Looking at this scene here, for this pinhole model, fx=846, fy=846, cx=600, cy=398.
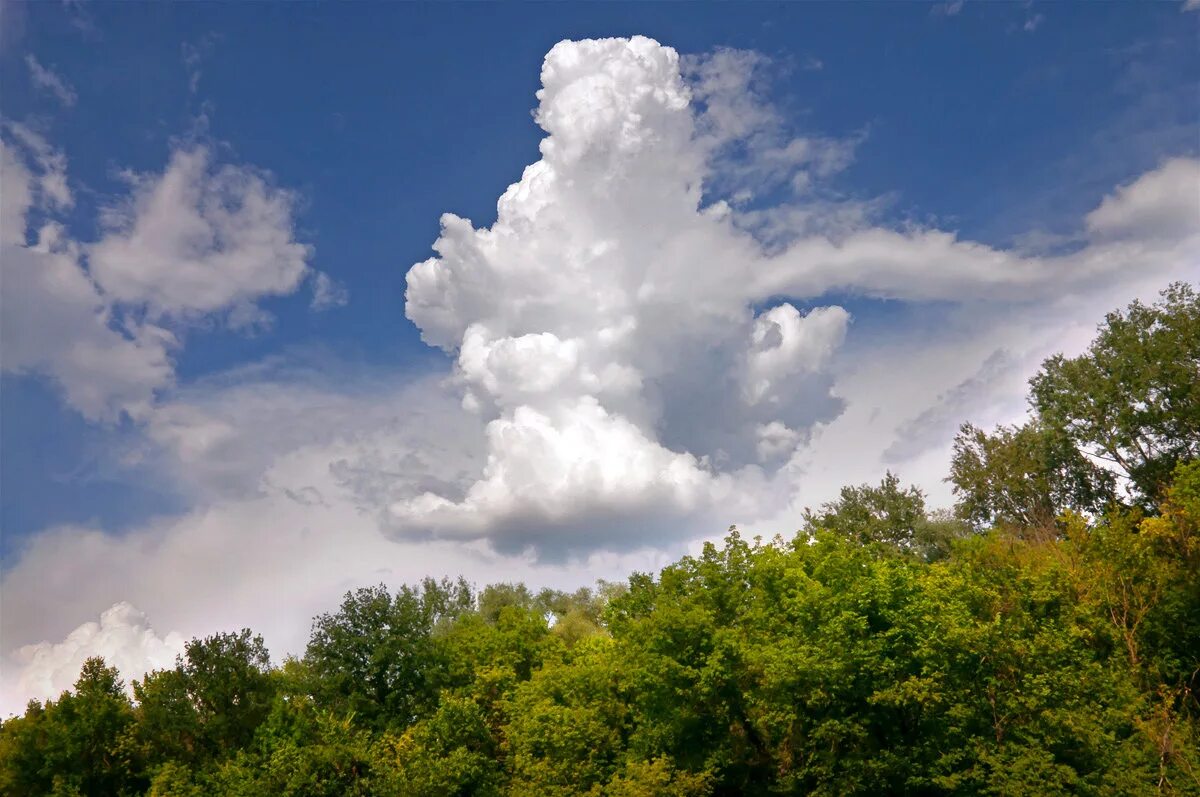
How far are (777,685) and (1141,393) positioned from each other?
47765mm

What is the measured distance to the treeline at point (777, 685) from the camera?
1452 inches

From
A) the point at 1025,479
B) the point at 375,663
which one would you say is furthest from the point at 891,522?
the point at 375,663

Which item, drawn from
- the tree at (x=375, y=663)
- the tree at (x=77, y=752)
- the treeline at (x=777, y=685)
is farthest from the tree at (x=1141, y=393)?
the tree at (x=77, y=752)

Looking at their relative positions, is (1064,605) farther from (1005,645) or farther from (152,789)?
(152,789)

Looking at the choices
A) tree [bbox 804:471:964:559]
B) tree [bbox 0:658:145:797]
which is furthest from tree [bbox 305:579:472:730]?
tree [bbox 804:471:964:559]

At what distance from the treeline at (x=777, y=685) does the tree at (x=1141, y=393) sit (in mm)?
220

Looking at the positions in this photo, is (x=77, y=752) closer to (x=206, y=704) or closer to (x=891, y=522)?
(x=206, y=704)

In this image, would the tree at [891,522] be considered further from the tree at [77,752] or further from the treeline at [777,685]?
the tree at [77,752]

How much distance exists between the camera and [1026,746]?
1401 inches

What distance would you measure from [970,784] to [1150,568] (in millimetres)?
17794

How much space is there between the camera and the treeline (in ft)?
121

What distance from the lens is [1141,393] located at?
68062mm

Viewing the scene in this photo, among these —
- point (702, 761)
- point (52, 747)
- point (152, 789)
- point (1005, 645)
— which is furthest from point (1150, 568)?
point (52, 747)

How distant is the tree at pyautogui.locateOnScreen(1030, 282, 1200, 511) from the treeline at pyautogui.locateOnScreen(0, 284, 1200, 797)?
0.22m
